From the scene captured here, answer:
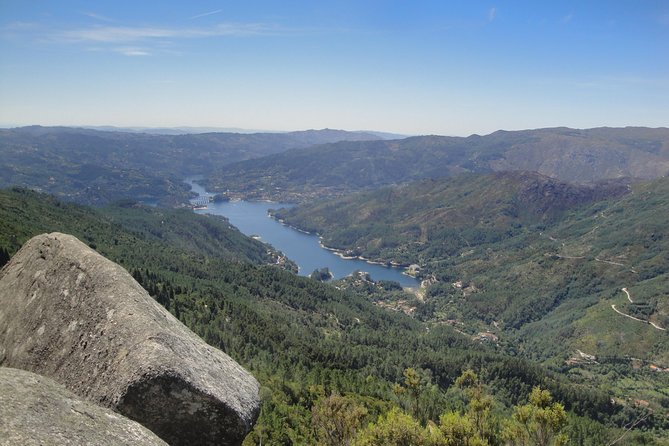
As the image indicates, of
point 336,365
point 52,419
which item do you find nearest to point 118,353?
point 52,419

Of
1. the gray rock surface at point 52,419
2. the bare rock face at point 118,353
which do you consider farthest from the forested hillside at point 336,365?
the gray rock surface at point 52,419

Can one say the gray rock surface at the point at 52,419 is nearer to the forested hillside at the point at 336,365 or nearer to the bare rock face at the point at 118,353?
the bare rock face at the point at 118,353

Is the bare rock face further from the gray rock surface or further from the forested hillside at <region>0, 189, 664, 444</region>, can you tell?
the forested hillside at <region>0, 189, 664, 444</region>

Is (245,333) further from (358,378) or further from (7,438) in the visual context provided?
(7,438)

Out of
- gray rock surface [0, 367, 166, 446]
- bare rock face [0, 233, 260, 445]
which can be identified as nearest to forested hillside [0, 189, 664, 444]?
bare rock face [0, 233, 260, 445]

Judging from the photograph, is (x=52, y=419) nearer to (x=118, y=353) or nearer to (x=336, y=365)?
(x=118, y=353)
